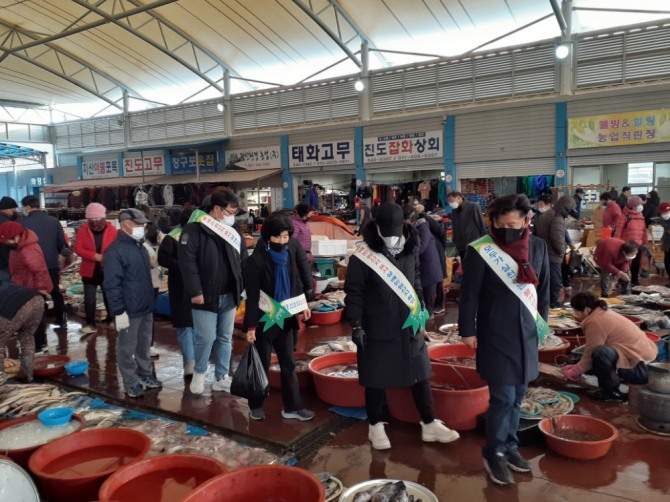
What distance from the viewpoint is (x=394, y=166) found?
16781mm

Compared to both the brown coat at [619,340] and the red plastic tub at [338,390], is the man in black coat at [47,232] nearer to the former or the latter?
the red plastic tub at [338,390]

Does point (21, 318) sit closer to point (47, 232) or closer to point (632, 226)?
point (47, 232)

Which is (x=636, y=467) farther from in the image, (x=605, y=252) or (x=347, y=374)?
(x=605, y=252)

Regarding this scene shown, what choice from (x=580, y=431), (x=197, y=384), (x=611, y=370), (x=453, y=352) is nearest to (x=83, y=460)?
(x=197, y=384)

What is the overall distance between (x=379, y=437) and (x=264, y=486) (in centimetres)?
107

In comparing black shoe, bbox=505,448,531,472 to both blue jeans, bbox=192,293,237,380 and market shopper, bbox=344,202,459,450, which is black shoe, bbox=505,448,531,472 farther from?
blue jeans, bbox=192,293,237,380

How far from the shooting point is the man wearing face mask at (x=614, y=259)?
7.83 meters

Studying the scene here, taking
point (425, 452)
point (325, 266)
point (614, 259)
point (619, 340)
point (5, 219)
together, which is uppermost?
point (5, 219)

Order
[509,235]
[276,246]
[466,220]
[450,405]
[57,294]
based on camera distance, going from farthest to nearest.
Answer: [466,220]
[57,294]
[276,246]
[450,405]
[509,235]

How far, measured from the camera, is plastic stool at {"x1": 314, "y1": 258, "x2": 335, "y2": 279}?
940 cm

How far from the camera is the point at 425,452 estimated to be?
12.2ft

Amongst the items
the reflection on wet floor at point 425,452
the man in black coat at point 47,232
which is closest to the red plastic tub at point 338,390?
the reflection on wet floor at point 425,452

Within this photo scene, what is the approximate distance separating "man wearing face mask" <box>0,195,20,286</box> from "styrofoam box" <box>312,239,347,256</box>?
177 inches

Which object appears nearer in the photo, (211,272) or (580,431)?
(580,431)
